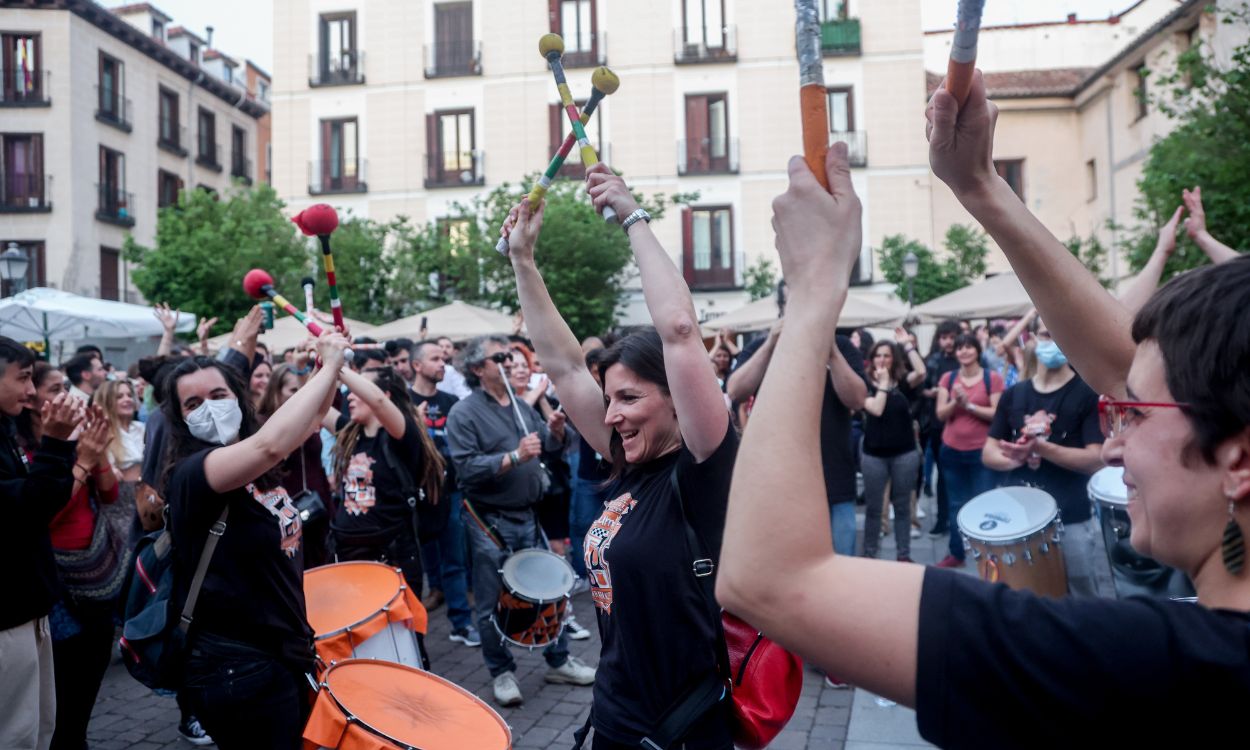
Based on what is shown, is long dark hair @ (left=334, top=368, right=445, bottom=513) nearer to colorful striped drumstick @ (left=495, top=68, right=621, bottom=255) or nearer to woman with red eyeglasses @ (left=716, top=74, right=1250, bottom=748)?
colorful striped drumstick @ (left=495, top=68, right=621, bottom=255)

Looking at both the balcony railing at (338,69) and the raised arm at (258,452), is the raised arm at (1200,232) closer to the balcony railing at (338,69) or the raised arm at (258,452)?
the raised arm at (258,452)

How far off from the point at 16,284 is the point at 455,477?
1199 centimetres

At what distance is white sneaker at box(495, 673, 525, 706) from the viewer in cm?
618

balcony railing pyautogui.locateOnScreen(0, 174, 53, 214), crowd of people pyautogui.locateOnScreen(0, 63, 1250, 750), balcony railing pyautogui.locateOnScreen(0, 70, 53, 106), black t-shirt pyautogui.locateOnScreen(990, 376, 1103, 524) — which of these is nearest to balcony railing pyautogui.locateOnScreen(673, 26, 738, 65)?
balcony railing pyautogui.locateOnScreen(0, 70, 53, 106)

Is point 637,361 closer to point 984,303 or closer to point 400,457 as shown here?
point 400,457

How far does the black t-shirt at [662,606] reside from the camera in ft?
9.26

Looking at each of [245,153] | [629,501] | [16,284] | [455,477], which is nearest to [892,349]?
[455,477]

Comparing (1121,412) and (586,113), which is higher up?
(586,113)

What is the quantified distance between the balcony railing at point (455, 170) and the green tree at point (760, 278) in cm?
813

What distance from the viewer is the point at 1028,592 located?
1371 millimetres

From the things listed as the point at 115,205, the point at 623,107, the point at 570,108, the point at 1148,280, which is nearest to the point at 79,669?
the point at 570,108

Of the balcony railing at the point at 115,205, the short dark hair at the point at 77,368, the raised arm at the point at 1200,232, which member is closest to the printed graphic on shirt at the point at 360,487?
the short dark hair at the point at 77,368

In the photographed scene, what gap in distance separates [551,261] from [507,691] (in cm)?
1916

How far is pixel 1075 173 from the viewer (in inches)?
1213
